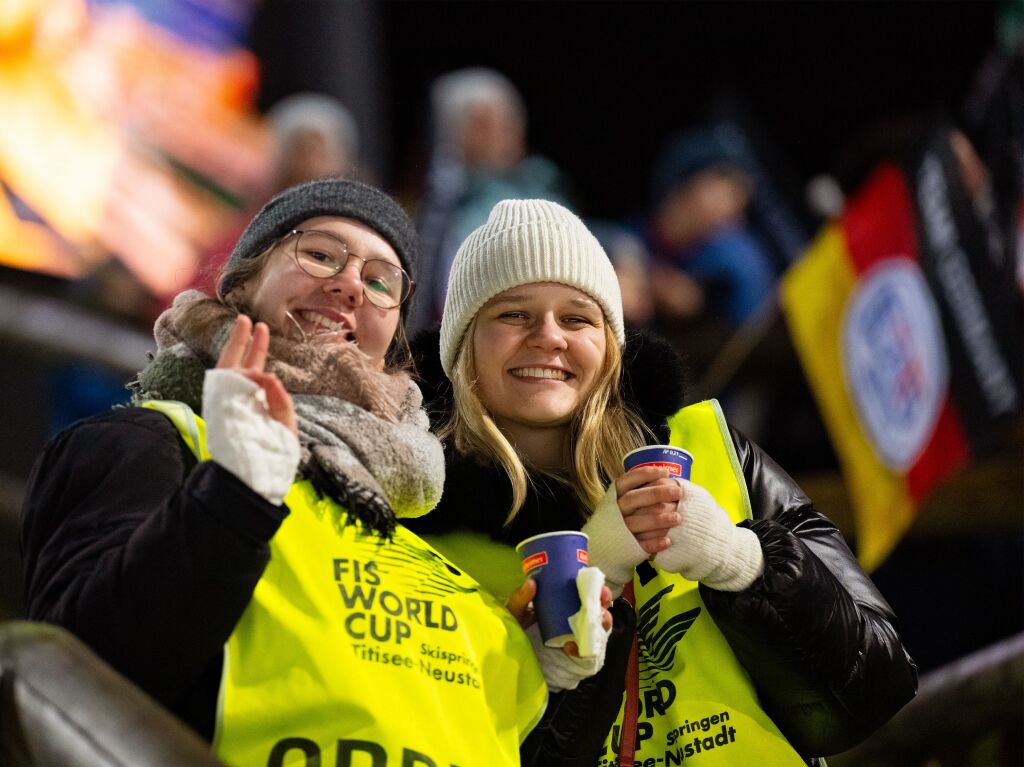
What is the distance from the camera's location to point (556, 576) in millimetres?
2723

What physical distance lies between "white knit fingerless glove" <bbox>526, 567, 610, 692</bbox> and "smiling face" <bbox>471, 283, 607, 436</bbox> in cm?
50

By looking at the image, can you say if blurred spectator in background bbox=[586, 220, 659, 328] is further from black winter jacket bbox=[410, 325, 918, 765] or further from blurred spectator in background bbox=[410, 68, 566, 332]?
black winter jacket bbox=[410, 325, 918, 765]

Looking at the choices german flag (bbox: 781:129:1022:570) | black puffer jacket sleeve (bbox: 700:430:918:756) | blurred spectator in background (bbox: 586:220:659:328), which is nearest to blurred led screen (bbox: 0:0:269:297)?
blurred spectator in background (bbox: 586:220:659:328)

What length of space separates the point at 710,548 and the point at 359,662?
658 mm

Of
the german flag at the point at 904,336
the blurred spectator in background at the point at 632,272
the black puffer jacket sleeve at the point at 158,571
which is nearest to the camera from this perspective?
A: the black puffer jacket sleeve at the point at 158,571

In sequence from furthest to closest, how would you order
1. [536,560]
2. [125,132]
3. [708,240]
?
1. [125,132]
2. [708,240]
3. [536,560]

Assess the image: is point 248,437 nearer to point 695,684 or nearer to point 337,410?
point 337,410

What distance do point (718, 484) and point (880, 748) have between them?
118cm

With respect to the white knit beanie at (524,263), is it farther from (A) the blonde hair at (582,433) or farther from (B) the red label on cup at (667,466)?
(B) the red label on cup at (667,466)

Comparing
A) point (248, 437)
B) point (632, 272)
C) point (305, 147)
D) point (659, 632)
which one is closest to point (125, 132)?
point (305, 147)

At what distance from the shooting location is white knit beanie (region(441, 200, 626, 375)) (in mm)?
3193

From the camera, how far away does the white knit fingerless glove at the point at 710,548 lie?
2.78 m

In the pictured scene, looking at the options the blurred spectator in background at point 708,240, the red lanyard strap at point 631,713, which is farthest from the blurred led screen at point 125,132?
the red lanyard strap at point 631,713

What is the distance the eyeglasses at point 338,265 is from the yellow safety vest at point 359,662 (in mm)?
407
